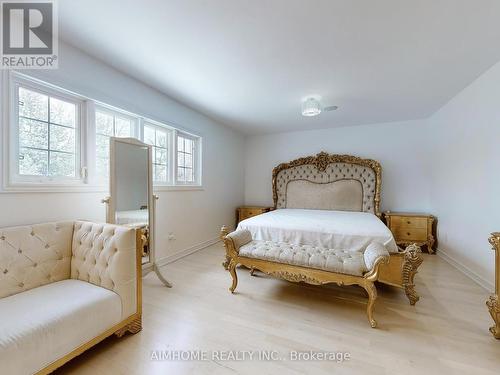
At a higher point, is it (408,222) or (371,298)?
(408,222)

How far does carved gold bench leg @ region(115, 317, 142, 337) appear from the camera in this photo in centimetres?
167

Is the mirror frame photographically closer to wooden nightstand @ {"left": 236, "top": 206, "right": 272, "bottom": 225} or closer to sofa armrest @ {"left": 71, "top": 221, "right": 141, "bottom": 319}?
sofa armrest @ {"left": 71, "top": 221, "right": 141, "bottom": 319}

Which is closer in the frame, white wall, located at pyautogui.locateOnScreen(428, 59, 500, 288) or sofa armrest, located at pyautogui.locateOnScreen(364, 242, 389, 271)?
sofa armrest, located at pyautogui.locateOnScreen(364, 242, 389, 271)

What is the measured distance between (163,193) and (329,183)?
3.34 metres

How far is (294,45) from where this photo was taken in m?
2.04

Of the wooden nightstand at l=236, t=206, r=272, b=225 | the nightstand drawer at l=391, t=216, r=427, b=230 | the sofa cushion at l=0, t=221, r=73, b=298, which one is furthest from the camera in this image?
the wooden nightstand at l=236, t=206, r=272, b=225

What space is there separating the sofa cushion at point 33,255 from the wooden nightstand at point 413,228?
4689 mm

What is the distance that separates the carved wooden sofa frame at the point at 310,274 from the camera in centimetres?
183

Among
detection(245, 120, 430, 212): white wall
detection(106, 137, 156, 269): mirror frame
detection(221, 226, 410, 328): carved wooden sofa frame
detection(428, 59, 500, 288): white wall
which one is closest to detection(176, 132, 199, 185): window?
detection(106, 137, 156, 269): mirror frame

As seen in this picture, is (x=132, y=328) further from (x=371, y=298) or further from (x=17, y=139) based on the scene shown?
(x=371, y=298)

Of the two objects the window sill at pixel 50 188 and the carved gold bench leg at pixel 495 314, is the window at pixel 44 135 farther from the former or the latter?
the carved gold bench leg at pixel 495 314

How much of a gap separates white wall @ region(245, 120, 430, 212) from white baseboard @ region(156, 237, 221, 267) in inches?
98.8

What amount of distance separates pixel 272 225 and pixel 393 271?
1.40 m

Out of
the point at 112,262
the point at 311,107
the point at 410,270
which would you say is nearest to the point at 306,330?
the point at 410,270
